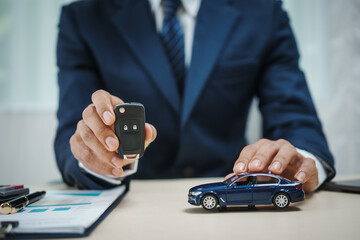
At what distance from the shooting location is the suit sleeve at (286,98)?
2.89 feet

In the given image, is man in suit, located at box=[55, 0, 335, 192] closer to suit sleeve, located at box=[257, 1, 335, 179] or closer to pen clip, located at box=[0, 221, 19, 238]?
suit sleeve, located at box=[257, 1, 335, 179]

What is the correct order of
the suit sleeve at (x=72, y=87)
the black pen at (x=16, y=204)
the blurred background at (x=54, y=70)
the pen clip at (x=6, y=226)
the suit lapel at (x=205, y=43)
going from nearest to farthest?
the pen clip at (x=6, y=226) < the black pen at (x=16, y=204) < the suit sleeve at (x=72, y=87) < the suit lapel at (x=205, y=43) < the blurred background at (x=54, y=70)

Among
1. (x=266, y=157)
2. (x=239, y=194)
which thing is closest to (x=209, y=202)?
(x=239, y=194)

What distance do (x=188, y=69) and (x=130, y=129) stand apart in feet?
1.99

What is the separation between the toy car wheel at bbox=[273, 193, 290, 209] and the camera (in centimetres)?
51

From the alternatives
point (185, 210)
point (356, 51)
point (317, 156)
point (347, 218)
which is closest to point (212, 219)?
point (185, 210)

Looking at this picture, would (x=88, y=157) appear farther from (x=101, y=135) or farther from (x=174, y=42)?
(x=174, y=42)

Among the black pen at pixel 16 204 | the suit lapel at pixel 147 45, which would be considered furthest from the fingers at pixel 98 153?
the suit lapel at pixel 147 45

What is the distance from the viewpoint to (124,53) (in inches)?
44.5

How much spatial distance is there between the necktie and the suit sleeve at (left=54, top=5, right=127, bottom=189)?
0.95 feet

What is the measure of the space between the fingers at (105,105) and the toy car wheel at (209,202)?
0.67ft

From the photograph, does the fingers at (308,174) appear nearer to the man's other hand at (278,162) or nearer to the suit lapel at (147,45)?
the man's other hand at (278,162)

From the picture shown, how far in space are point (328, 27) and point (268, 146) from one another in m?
1.40

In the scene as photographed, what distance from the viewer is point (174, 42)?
1.16 meters
